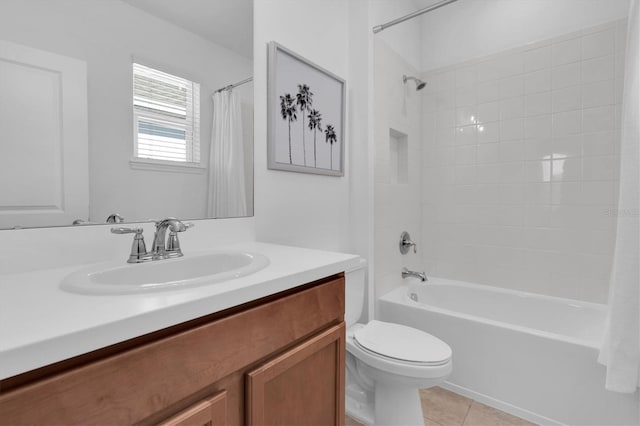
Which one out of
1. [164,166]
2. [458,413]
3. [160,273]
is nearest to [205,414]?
[160,273]

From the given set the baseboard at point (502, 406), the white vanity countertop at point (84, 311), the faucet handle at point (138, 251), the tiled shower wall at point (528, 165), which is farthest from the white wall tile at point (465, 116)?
the faucet handle at point (138, 251)

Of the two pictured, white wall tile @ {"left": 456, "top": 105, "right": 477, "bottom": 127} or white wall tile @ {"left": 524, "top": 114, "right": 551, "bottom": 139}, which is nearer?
white wall tile @ {"left": 524, "top": 114, "right": 551, "bottom": 139}

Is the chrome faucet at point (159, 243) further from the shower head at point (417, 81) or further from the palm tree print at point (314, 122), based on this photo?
the shower head at point (417, 81)

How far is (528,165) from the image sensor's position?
7.02 ft

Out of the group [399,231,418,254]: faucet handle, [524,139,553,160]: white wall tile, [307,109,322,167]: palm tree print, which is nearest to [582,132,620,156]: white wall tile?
[524,139,553,160]: white wall tile

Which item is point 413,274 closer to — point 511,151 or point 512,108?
point 511,151

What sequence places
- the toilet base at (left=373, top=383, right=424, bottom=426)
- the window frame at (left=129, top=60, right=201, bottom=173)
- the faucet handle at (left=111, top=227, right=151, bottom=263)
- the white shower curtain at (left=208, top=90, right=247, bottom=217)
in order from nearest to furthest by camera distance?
the faucet handle at (left=111, top=227, right=151, bottom=263)
the window frame at (left=129, top=60, right=201, bottom=173)
the white shower curtain at (left=208, top=90, right=247, bottom=217)
the toilet base at (left=373, top=383, right=424, bottom=426)

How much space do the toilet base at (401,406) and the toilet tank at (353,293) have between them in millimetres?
326

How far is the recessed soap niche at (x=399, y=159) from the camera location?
7.80ft

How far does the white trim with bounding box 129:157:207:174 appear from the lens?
3.27 feet

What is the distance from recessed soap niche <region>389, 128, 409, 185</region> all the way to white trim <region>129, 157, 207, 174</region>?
1.57 meters

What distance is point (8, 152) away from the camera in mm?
759

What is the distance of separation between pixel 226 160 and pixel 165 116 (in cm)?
26

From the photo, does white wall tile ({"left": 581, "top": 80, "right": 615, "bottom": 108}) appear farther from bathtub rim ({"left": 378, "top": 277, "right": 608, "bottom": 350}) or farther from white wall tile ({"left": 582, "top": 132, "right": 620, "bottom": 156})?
bathtub rim ({"left": 378, "top": 277, "right": 608, "bottom": 350})
